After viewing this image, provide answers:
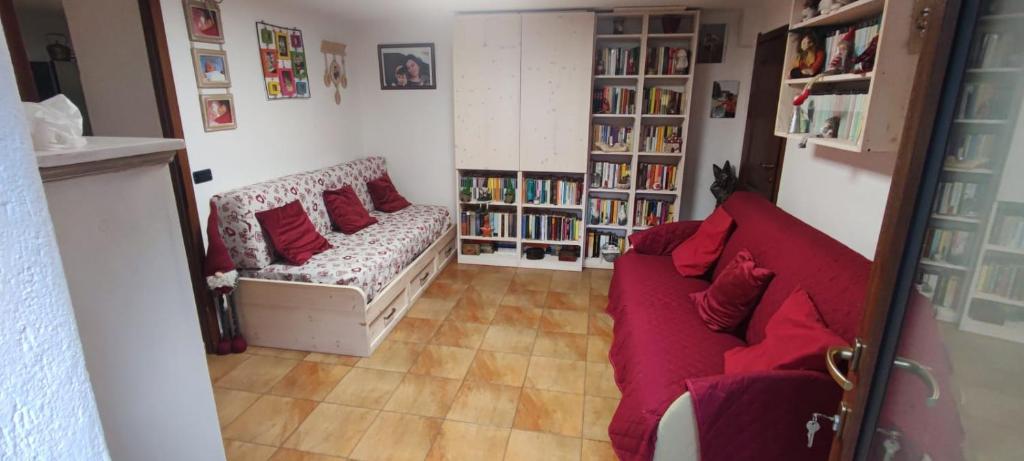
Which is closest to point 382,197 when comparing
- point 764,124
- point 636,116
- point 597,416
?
point 636,116

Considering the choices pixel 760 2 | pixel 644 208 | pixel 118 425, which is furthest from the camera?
pixel 644 208

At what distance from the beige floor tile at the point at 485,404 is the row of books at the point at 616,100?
2.50 meters

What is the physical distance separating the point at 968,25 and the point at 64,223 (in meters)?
1.54

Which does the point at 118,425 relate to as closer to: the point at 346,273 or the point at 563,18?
the point at 346,273

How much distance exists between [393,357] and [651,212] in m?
2.52

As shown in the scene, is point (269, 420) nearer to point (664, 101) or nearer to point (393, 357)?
point (393, 357)

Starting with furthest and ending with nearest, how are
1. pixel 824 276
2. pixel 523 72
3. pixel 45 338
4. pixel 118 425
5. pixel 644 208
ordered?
pixel 644 208 < pixel 523 72 < pixel 824 276 < pixel 118 425 < pixel 45 338

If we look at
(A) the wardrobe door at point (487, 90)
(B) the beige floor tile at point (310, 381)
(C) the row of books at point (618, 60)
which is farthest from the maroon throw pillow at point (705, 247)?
(B) the beige floor tile at point (310, 381)

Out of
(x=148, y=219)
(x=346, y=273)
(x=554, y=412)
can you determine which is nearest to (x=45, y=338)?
(x=148, y=219)

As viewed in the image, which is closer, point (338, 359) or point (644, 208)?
point (338, 359)

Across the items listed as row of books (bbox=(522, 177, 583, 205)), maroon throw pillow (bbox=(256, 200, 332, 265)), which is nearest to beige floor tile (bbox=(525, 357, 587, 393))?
maroon throw pillow (bbox=(256, 200, 332, 265))

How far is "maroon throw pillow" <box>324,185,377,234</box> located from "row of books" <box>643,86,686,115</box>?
2493 millimetres

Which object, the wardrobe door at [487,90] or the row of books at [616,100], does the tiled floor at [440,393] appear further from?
the row of books at [616,100]

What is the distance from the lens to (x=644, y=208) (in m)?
4.18
